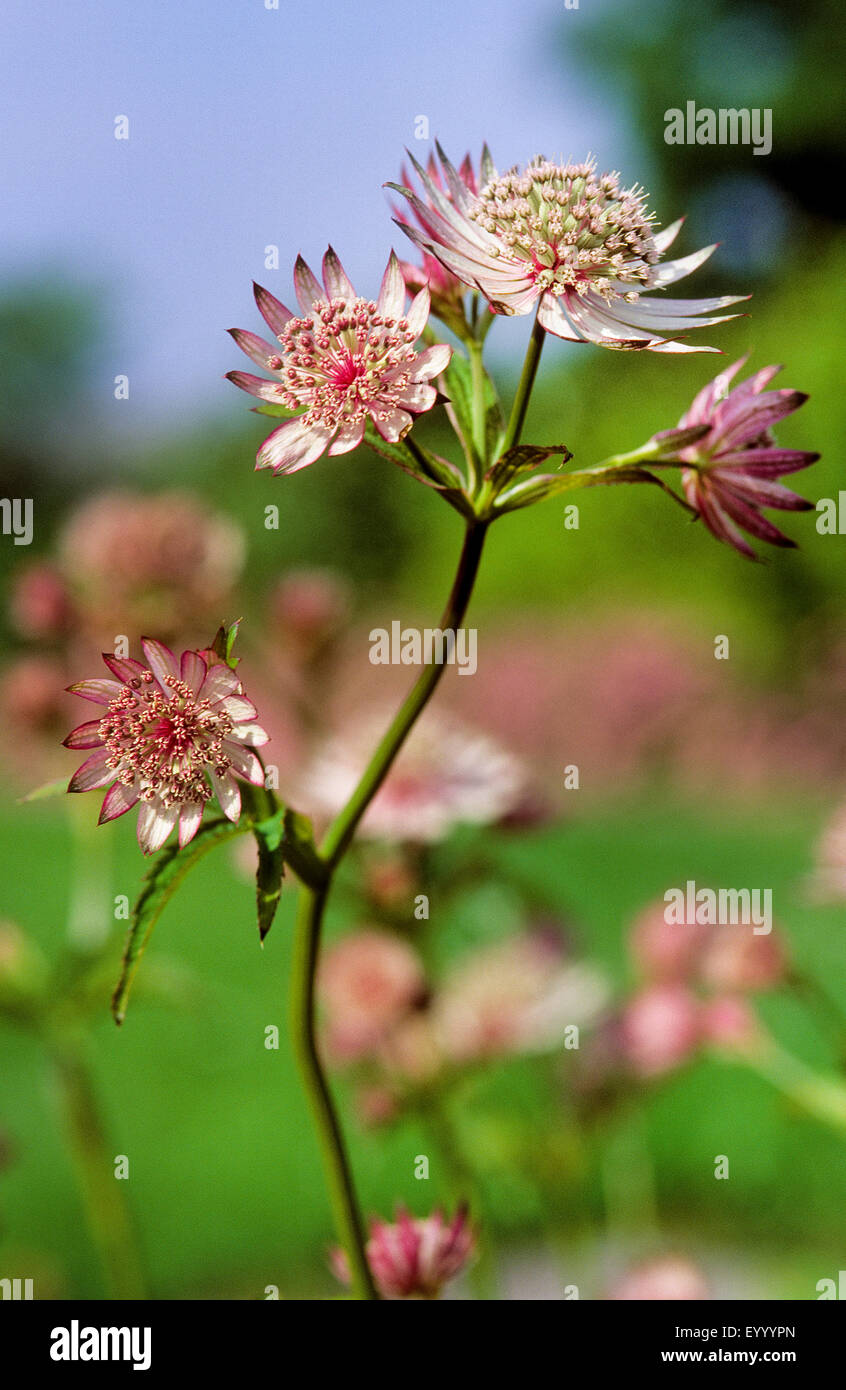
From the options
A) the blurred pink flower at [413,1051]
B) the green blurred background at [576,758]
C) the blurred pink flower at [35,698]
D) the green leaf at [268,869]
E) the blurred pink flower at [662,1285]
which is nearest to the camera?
the green leaf at [268,869]

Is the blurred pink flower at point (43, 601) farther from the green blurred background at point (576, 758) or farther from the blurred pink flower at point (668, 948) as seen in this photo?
the blurred pink flower at point (668, 948)

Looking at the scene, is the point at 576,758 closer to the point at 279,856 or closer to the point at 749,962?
the point at 749,962

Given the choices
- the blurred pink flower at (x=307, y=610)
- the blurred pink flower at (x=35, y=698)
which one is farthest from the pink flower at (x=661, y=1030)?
the blurred pink flower at (x=35, y=698)

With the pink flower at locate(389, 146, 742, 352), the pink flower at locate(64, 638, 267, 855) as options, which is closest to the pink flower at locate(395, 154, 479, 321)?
the pink flower at locate(389, 146, 742, 352)

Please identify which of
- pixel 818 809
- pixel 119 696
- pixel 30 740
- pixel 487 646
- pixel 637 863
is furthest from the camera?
pixel 487 646

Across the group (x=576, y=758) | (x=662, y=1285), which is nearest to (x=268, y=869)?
(x=662, y=1285)

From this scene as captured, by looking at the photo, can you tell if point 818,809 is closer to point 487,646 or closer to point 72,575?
point 487,646
